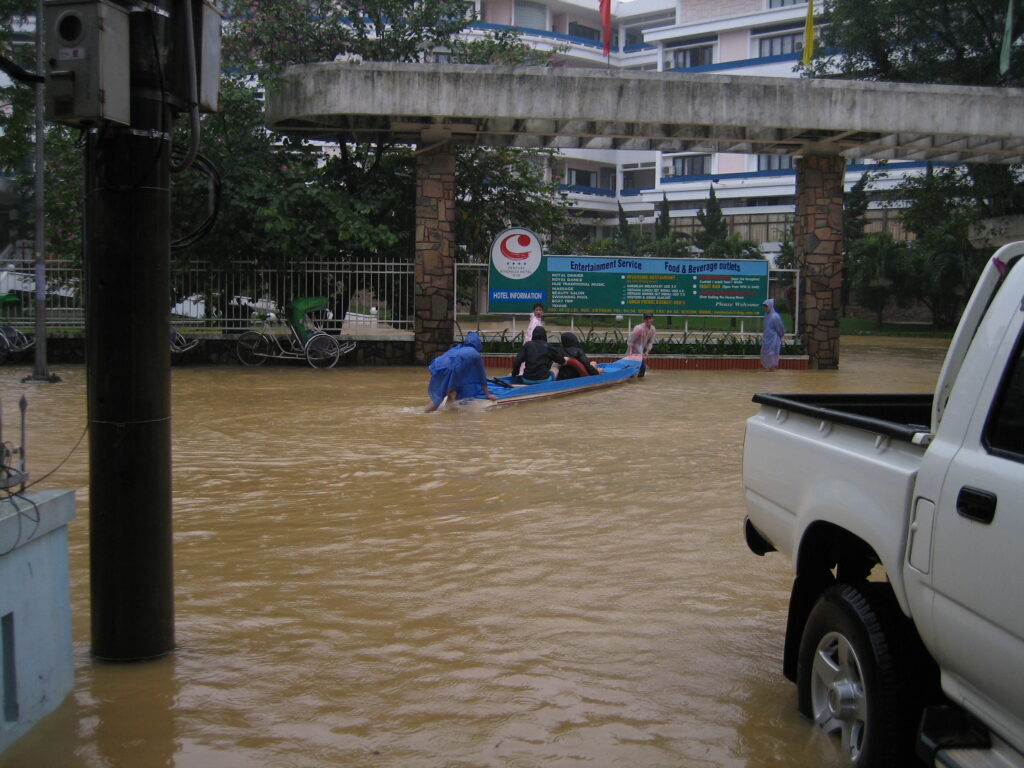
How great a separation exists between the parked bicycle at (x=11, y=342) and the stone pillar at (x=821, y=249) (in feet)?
51.3

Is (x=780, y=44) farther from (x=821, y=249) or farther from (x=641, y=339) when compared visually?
(x=641, y=339)

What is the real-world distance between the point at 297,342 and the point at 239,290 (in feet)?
5.80

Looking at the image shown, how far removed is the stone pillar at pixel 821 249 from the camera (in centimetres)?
2189

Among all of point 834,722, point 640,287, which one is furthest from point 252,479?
→ point 640,287

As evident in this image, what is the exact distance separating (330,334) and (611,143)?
274 inches

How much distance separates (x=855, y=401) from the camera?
5.07m

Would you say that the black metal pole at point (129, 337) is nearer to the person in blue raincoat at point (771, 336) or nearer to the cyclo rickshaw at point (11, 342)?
the cyclo rickshaw at point (11, 342)

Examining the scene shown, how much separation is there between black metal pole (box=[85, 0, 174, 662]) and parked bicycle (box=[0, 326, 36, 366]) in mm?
16751

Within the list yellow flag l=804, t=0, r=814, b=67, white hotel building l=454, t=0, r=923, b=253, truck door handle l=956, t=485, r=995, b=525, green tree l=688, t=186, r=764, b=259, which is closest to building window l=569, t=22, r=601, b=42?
white hotel building l=454, t=0, r=923, b=253

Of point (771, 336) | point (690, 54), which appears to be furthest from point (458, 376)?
point (690, 54)

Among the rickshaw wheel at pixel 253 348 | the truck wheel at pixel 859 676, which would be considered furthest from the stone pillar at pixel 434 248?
the truck wheel at pixel 859 676

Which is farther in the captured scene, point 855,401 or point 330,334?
point 330,334

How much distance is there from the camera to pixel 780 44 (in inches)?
2195

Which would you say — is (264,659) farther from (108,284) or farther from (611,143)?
(611,143)
